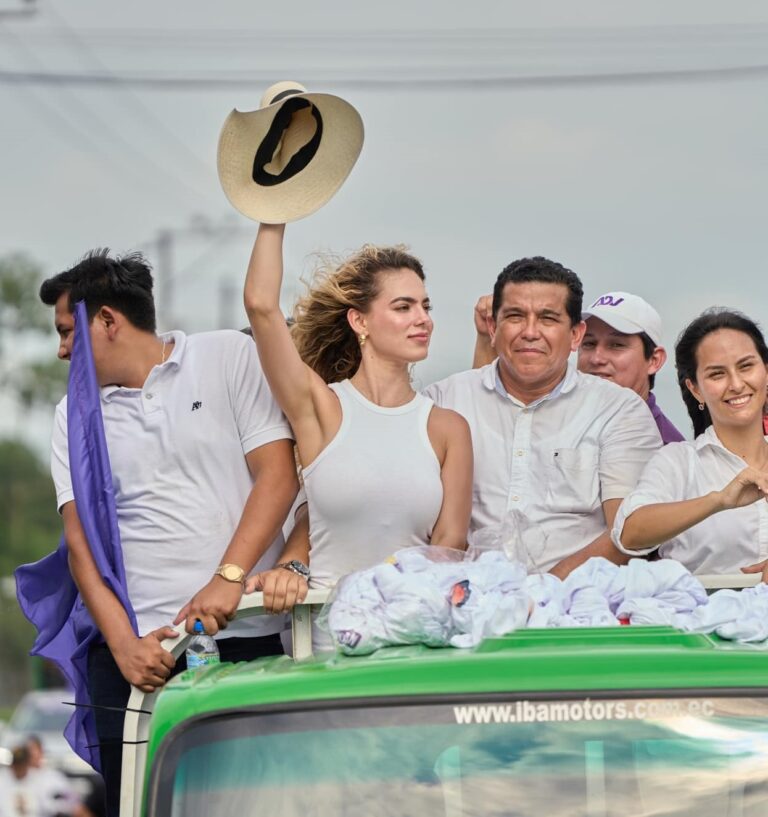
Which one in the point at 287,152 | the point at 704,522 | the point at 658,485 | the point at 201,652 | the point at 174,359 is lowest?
the point at 201,652

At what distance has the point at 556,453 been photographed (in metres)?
5.38

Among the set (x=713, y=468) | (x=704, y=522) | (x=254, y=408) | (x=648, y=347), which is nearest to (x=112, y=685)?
(x=254, y=408)

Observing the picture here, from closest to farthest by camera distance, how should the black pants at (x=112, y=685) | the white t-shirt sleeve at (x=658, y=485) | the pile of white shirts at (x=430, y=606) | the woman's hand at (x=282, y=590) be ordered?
the pile of white shirts at (x=430, y=606), the woman's hand at (x=282, y=590), the black pants at (x=112, y=685), the white t-shirt sleeve at (x=658, y=485)

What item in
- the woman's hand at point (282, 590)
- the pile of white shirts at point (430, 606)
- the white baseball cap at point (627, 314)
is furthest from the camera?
the white baseball cap at point (627, 314)

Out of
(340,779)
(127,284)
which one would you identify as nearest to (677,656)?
(340,779)

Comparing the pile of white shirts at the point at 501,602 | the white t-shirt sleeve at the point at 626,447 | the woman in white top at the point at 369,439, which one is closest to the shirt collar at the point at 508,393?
the white t-shirt sleeve at the point at 626,447

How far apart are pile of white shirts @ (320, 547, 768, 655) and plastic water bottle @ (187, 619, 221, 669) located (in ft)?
1.33

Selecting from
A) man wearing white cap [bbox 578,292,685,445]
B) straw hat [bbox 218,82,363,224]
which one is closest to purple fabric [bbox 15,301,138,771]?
straw hat [bbox 218,82,363,224]

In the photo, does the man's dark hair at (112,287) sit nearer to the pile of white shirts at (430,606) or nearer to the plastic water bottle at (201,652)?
the plastic water bottle at (201,652)

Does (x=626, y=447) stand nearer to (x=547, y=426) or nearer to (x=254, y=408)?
(x=547, y=426)

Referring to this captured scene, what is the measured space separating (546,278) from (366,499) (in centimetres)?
125

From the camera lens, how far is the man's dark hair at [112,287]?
520 cm

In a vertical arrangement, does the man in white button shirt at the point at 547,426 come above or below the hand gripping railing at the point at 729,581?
above

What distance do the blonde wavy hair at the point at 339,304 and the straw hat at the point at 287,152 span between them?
1.48 ft
